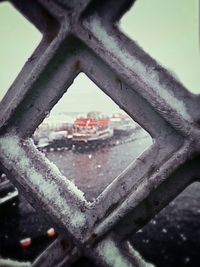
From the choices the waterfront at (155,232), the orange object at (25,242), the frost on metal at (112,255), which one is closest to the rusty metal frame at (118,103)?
the frost on metal at (112,255)

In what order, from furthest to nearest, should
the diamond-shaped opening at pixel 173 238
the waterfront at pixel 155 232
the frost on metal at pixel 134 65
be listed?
the waterfront at pixel 155 232 < the diamond-shaped opening at pixel 173 238 < the frost on metal at pixel 134 65

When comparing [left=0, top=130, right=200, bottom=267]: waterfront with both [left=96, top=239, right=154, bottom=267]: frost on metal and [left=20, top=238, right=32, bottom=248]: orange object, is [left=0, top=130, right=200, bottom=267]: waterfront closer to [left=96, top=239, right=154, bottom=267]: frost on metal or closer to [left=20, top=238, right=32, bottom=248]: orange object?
[left=20, top=238, right=32, bottom=248]: orange object

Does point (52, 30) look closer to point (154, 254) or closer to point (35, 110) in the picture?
point (35, 110)

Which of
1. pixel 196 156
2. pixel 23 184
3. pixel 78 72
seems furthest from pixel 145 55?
pixel 23 184

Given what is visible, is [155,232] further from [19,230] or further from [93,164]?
[93,164]

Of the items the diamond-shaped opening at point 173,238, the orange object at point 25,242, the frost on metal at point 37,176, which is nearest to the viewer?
the frost on metal at point 37,176

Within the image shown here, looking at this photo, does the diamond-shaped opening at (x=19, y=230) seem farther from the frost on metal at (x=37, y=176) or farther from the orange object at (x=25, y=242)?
the frost on metal at (x=37, y=176)
